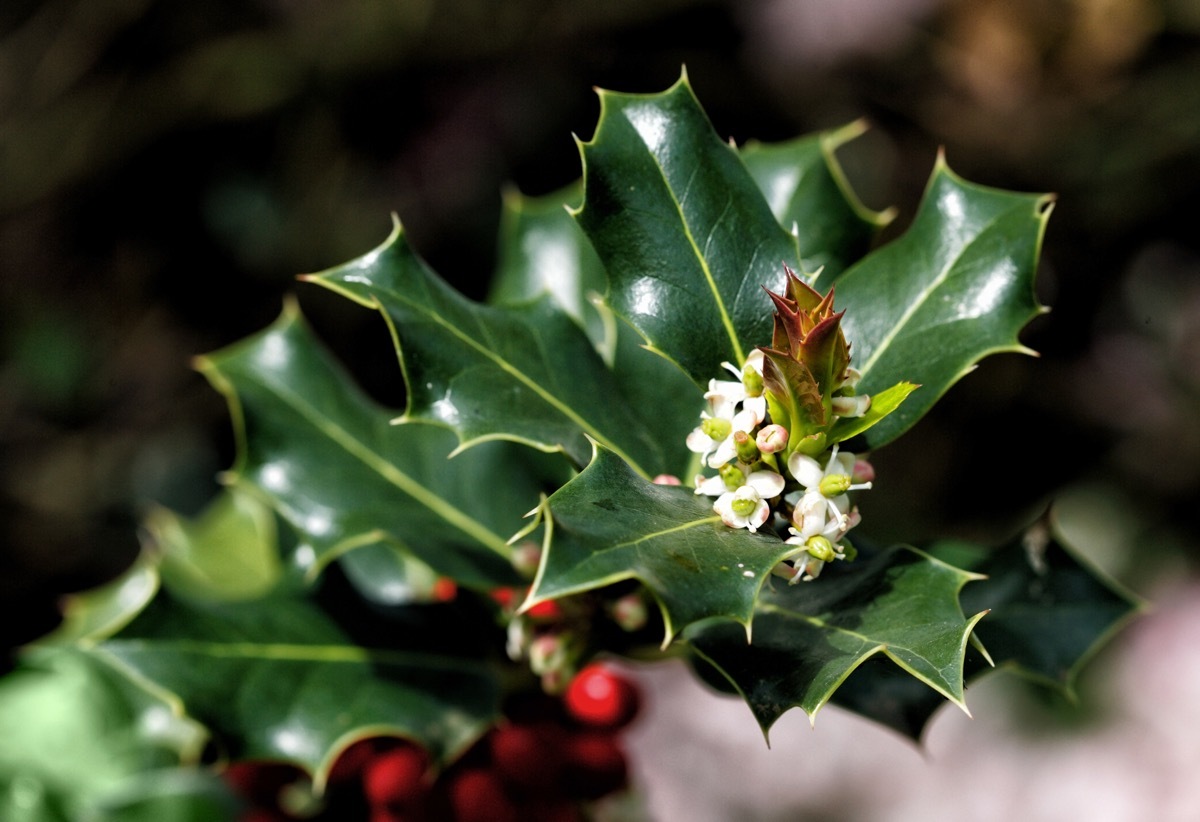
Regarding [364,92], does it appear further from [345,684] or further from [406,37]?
[345,684]

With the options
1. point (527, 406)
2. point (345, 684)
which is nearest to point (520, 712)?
point (345, 684)

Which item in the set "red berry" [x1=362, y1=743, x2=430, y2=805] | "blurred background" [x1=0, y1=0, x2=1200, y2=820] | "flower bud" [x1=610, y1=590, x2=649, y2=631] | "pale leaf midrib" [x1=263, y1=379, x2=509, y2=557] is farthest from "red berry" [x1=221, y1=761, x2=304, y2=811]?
"blurred background" [x1=0, y1=0, x2=1200, y2=820]

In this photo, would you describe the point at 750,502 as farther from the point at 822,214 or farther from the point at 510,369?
the point at 822,214

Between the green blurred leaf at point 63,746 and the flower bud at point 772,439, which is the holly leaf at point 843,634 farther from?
the green blurred leaf at point 63,746

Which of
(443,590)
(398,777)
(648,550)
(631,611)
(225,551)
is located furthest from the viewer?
(225,551)

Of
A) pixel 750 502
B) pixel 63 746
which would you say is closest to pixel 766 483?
pixel 750 502

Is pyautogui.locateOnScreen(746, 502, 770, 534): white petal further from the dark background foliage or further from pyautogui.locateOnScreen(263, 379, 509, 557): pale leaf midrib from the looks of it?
the dark background foliage

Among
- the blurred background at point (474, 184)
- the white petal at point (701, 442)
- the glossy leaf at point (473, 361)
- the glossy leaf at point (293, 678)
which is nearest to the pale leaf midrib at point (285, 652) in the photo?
the glossy leaf at point (293, 678)
